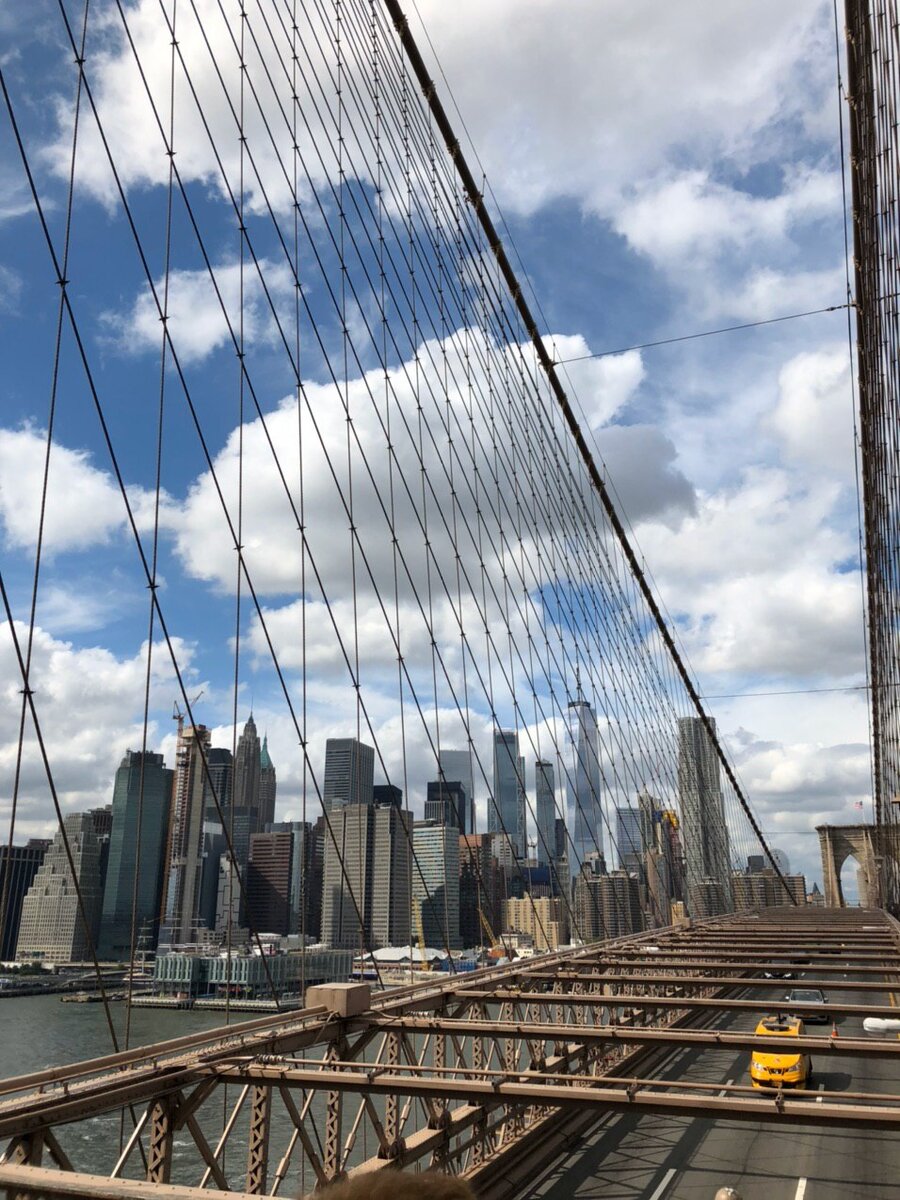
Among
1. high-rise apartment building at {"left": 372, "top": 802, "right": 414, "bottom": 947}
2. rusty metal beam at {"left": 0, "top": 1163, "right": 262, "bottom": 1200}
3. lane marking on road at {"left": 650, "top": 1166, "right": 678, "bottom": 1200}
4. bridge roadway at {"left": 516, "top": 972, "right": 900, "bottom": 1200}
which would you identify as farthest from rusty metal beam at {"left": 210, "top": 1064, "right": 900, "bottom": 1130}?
high-rise apartment building at {"left": 372, "top": 802, "right": 414, "bottom": 947}

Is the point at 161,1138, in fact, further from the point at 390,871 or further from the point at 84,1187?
the point at 390,871

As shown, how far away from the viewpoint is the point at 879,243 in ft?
62.0

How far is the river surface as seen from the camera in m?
23.2

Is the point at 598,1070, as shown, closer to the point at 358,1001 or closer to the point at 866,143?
the point at 358,1001

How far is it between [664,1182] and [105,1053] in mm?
38062

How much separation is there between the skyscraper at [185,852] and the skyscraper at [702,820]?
28.8 metres

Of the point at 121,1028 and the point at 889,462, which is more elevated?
the point at 889,462

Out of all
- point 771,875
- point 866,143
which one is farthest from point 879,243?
point 771,875

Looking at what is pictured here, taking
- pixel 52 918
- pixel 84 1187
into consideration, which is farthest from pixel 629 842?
pixel 52 918

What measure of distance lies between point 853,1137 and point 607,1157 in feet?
13.1

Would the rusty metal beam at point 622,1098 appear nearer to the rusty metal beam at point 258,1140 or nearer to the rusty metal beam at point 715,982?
the rusty metal beam at point 258,1140

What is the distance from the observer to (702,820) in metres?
65.5

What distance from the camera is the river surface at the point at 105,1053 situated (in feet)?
76.2

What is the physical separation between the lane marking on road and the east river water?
2.99 metres
